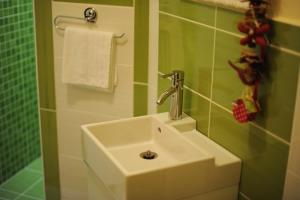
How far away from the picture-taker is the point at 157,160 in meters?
1.74

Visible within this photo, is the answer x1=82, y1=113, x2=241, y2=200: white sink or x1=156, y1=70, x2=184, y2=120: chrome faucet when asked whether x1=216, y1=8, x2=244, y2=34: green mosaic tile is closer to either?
x1=156, y1=70, x2=184, y2=120: chrome faucet

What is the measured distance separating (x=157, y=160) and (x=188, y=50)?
45 cm

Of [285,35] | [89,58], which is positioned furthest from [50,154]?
[285,35]

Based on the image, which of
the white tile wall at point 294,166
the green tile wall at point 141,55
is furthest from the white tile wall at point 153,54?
the white tile wall at point 294,166

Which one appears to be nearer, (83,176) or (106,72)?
(106,72)

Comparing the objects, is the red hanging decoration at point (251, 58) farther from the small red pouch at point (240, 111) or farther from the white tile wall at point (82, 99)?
the white tile wall at point (82, 99)

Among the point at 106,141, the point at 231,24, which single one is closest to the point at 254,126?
the point at 231,24

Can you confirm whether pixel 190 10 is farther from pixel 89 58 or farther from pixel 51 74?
pixel 51 74

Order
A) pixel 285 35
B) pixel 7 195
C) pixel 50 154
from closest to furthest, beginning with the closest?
pixel 285 35, pixel 50 154, pixel 7 195

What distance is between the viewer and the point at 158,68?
205cm

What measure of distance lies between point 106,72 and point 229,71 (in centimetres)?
72

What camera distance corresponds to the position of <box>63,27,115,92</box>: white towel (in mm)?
2086

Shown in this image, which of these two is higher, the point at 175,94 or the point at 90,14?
the point at 90,14

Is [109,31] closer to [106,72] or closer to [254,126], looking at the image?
[106,72]
